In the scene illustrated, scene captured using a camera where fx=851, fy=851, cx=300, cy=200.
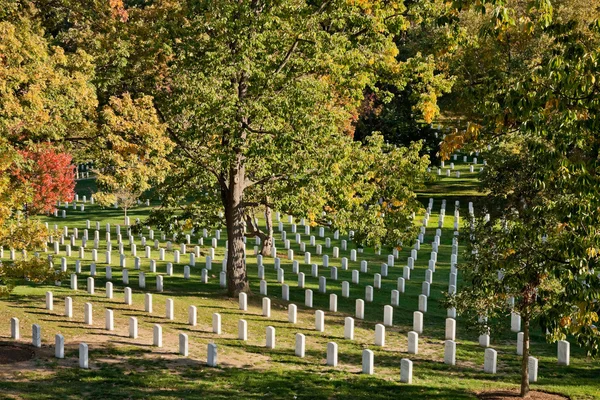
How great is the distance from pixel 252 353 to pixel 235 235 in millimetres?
6251

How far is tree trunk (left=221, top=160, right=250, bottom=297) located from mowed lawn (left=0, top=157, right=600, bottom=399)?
0.51 m

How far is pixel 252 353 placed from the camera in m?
19.5

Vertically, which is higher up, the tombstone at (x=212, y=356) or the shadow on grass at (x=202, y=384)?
the tombstone at (x=212, y=356)

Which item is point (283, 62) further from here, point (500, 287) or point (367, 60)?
point (500, 287)

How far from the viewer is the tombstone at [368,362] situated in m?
17.7

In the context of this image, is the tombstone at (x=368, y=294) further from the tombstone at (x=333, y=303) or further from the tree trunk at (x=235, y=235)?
the tree trunk at (x=235, y=235)

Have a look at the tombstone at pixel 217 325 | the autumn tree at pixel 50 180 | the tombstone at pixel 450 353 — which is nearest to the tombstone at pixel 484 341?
the tombstone at pixel 450 353

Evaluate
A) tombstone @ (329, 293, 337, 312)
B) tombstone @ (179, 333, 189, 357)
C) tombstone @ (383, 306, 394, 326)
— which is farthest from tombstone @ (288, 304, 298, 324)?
tombstone @ (179, 333, 189, 357)

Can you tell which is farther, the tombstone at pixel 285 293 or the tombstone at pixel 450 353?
the tombstone at pixel 285 293

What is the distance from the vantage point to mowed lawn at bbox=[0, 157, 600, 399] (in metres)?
16.7

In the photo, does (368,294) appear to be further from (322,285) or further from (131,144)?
(131,144)

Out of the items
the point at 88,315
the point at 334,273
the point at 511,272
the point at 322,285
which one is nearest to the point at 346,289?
the point at 322,285

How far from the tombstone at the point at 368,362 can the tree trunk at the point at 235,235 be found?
8.00 meters

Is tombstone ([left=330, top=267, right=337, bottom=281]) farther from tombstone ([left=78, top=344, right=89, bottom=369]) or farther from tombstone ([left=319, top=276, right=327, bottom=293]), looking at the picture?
tombstone ([left=78, top=344, right=89, bottom=369])
